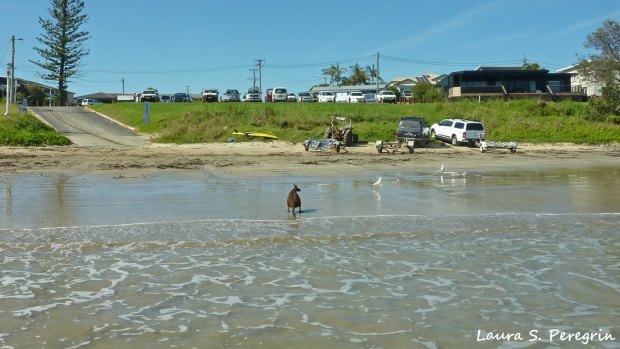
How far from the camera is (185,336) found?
5559 millimetres

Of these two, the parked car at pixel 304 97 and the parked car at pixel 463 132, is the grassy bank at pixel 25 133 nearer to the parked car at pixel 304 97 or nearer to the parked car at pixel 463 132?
the parked car at pixel 463 132

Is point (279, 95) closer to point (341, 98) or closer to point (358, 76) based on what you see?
point (341, 98)

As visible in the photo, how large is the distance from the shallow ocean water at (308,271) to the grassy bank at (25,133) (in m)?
15.5

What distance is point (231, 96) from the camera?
62000 millimetres

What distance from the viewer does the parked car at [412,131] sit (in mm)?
31578

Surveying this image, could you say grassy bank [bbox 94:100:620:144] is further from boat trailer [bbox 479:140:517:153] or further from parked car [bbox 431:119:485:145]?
boat trailer [bbox 479:140:517:153]

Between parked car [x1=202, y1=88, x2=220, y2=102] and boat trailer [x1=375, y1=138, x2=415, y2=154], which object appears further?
parked car [x1=202, y1=88, x2=220, y2=102]

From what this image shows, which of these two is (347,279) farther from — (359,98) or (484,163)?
(359,98)

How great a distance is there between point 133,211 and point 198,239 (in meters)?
3.27

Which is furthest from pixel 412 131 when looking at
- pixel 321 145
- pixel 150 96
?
pixel 150 96

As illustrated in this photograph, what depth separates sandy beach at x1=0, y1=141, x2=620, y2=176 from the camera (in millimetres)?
21719

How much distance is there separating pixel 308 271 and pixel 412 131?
81.9ft

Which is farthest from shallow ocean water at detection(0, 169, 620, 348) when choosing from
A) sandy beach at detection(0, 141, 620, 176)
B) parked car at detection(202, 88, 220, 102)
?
parked car at detection(202, 88, 220, 102)

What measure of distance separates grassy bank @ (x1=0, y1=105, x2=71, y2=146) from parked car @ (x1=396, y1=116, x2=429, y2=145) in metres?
17.9
